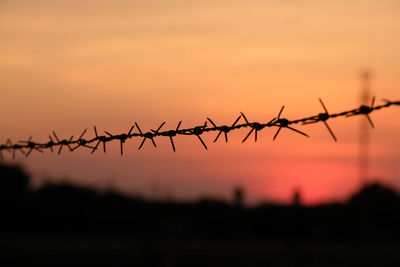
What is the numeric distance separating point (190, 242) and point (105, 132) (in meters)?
13.3

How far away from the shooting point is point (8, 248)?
13.2m

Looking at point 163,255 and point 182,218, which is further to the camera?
point 182,218

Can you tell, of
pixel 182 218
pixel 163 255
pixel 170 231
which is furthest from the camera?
pixel 182 218

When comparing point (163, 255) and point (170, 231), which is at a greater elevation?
point (170, 231)

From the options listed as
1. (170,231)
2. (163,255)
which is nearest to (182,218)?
(170,231)

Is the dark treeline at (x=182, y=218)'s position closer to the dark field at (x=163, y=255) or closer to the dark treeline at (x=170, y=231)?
the dark treeline at (x=170, y=231)

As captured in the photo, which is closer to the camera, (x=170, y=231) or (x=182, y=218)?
(x=170, y=231)

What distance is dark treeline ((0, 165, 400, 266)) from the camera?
39.8ft

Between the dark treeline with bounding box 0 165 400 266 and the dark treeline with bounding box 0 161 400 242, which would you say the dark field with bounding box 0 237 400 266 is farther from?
the dark treeline with bounding box 0 161 400 242

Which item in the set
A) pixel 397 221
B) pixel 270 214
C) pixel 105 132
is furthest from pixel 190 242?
pixel 105 132

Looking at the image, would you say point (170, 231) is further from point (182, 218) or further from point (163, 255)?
point (163, 255)

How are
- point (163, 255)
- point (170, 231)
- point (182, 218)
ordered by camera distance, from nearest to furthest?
point (163, 255)
point (170, 231)
point (182, 218)

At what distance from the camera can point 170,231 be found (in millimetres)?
17125

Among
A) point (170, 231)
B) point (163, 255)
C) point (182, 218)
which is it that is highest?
point (182, 218)
